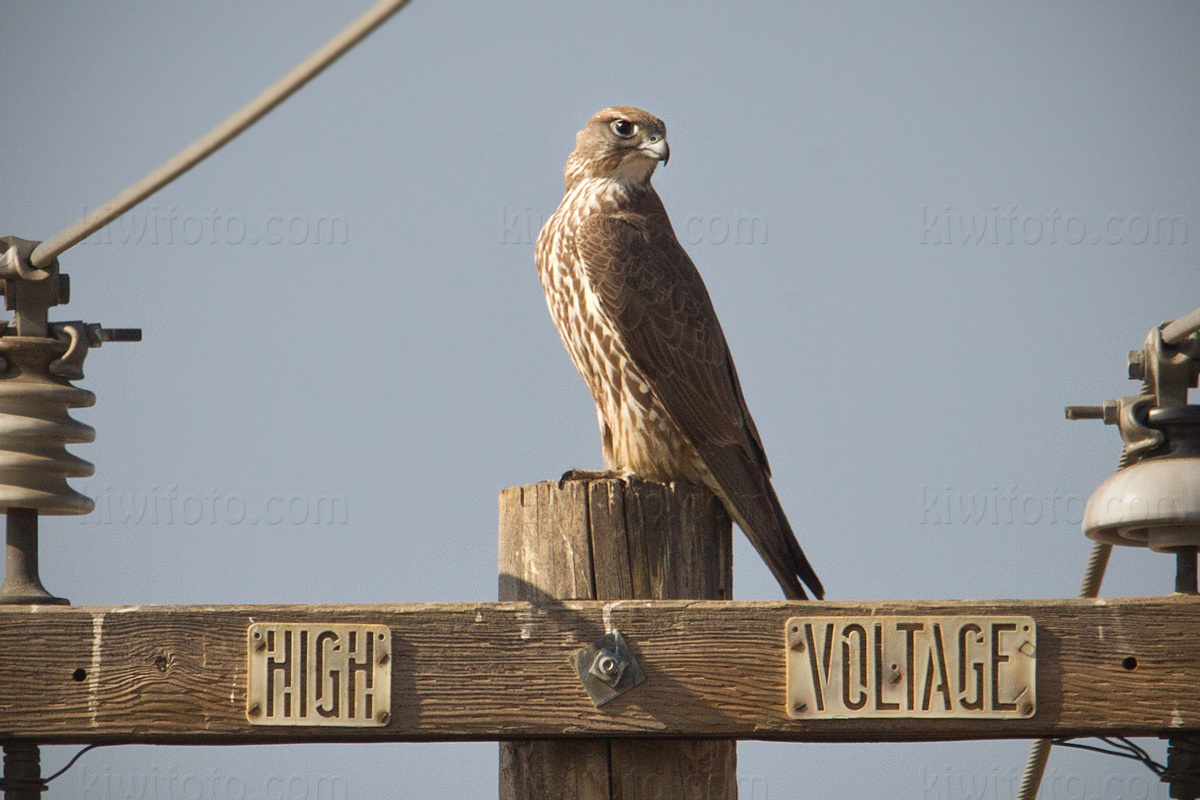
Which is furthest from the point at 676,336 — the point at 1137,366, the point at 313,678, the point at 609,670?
the point at 313,678

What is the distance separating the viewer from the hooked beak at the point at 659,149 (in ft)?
17.1

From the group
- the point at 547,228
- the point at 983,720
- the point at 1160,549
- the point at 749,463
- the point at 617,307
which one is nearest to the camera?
the point at 983,720

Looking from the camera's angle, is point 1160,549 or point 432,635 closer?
point 432,635

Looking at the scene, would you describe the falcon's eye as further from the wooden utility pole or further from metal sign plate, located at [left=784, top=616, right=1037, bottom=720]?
metal sign plate, located at [left=784, top=616, right=1037, bottom=720]

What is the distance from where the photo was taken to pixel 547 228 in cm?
495

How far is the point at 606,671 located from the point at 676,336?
2.13 metres

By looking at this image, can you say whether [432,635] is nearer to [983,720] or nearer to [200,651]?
[200,651]

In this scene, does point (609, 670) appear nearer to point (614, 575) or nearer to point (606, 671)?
point (606, 671)

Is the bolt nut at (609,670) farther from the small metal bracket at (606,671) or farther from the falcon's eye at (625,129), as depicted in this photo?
the falcon's eye at (625,129)

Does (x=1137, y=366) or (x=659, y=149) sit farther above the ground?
(x=659, y=149)

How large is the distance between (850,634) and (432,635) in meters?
0.82

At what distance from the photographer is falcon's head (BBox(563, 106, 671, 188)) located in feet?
17.3

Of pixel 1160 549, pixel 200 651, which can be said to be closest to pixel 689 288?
pixel 1160 549

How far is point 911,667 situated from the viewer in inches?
105
